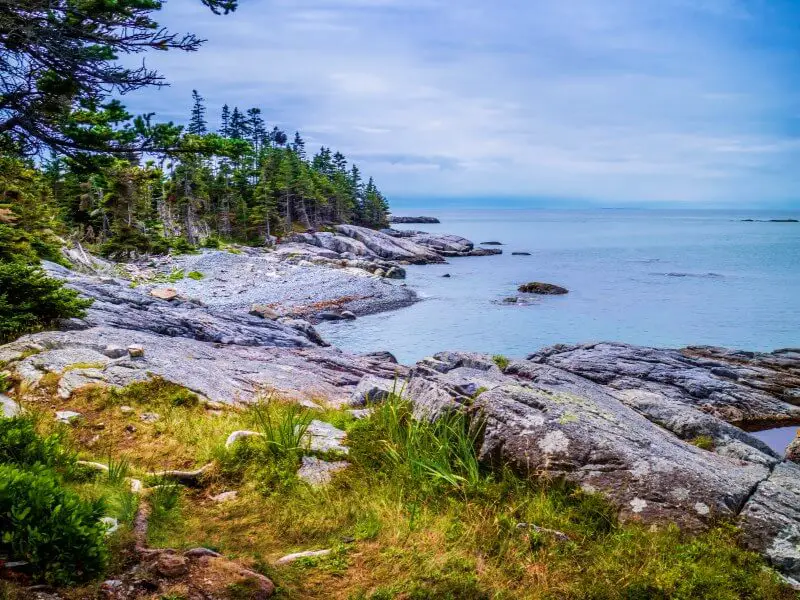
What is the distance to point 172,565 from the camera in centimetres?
421

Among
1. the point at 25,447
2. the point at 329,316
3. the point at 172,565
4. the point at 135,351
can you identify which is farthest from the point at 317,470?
the point at 329,316

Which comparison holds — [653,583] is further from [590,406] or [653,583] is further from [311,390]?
[311,390]

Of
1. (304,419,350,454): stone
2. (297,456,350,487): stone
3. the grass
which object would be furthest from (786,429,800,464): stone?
(297,456,350,487): stone

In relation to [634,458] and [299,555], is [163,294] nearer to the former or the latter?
[299,555]

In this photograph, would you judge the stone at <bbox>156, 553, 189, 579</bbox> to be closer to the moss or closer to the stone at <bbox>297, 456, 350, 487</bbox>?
the stone at <bbox>297, 456, 350, 487</bbox>

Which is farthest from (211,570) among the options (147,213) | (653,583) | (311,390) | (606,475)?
(147,213)

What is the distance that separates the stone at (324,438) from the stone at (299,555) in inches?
78.8

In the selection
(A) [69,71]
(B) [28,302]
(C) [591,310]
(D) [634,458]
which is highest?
(A) [69,71]

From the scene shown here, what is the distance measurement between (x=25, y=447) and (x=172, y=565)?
246 cm

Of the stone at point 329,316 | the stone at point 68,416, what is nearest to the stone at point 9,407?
the stone at point 68,416

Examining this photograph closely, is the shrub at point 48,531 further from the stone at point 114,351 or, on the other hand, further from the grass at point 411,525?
the stone at point 114,351

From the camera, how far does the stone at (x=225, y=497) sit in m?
6.12

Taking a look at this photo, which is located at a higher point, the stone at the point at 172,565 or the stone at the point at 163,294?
the stone at the point at 172,565

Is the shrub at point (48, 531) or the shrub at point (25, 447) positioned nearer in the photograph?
the shrub at point (48, 531)
